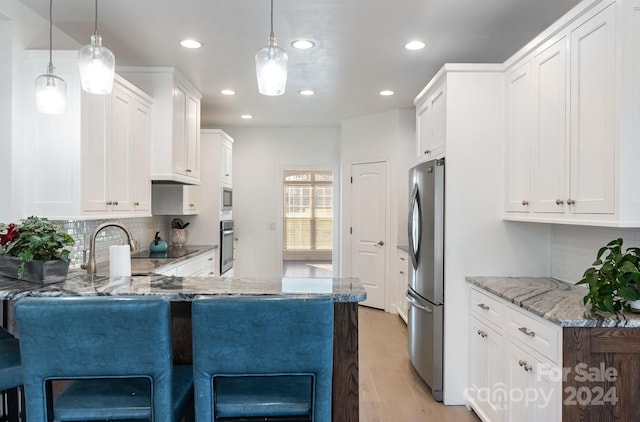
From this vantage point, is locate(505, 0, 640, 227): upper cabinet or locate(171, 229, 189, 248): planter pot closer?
locate(505, 0, 640, 227): upper cabinet

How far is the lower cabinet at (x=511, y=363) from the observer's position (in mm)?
1907

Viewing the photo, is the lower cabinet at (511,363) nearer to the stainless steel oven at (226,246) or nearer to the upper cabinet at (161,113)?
the upper cabinet at (161,113)

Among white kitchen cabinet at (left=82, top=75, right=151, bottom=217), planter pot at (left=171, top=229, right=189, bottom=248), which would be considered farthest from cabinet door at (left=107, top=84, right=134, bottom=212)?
planter pot at (left=171, top=229, right=189, bottom=248)

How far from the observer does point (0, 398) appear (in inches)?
87.0

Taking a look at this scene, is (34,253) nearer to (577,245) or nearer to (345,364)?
(345,364)

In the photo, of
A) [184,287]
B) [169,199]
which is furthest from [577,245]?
[169,199]

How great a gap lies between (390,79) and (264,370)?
137 inches

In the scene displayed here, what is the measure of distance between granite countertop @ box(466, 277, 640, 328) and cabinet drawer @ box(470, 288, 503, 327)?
0.21 ft

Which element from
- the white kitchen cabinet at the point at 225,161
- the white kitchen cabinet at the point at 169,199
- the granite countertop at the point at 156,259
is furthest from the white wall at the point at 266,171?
the white kitchen cabinet at the point at 169,199

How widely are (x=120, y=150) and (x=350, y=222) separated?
3.47 m

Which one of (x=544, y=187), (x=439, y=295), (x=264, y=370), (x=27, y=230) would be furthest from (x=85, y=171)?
(x=544, y=187)

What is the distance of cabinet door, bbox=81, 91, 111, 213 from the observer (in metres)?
2.78

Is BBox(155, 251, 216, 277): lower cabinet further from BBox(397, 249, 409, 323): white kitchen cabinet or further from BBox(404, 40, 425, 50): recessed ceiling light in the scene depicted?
BBox(404, 40, 425, 50): recessed ceiling light

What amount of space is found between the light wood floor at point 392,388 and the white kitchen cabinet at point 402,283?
44 cm
